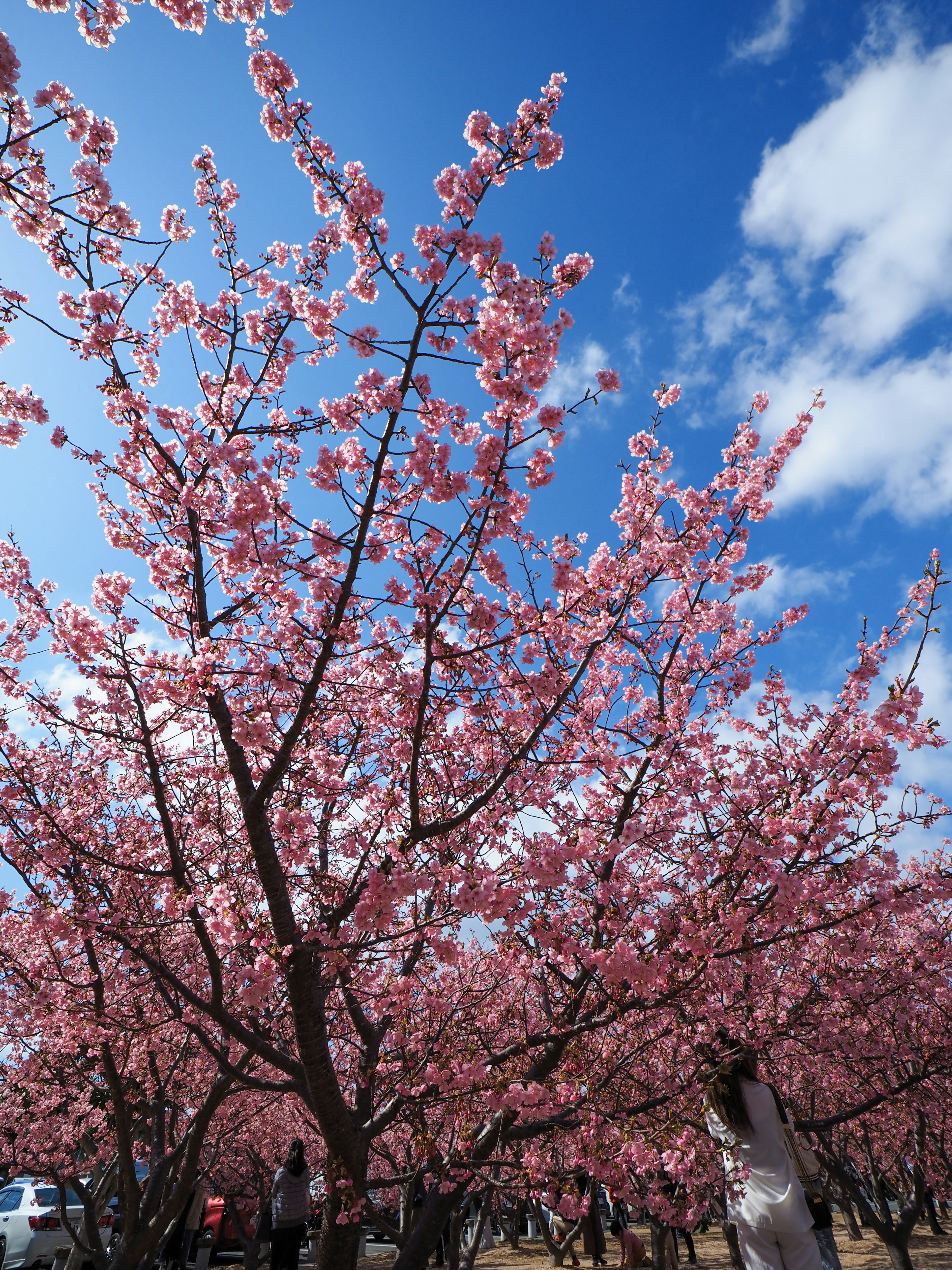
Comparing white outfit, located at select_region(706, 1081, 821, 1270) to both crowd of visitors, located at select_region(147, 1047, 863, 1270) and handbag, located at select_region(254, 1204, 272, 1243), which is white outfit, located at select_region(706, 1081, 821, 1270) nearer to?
crowd of visitors, located at select_region(147, 1047, 863, 1270)

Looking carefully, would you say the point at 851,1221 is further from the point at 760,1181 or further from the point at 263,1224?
the point at 760,1181

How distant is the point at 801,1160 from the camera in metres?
5.46

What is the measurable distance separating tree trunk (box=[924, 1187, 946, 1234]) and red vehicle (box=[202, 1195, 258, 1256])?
16.8 metres

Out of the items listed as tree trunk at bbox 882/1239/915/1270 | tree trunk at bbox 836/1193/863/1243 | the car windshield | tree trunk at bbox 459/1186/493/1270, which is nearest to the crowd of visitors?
tree trunk at bbox 459/1186/493/1270

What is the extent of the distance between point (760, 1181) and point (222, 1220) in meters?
18.2

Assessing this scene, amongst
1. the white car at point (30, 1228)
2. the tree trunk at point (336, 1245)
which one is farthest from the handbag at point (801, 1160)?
the white car at point (30, 1228)

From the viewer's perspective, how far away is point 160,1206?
23.1 feet

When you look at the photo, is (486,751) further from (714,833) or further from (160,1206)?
(160,1206)

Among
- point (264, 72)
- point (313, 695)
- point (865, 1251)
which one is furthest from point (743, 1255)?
point (865, 1251)

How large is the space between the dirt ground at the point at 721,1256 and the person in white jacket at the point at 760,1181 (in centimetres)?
1123

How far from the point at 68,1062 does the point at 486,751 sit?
6.86 meters

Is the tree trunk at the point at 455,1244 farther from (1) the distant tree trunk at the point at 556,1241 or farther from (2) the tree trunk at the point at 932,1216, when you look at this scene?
(2) the tree trunk at the point at 932,1216

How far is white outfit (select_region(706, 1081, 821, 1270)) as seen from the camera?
431 cm

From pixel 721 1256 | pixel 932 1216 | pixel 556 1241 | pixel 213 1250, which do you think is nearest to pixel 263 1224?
pixel 213 1250
